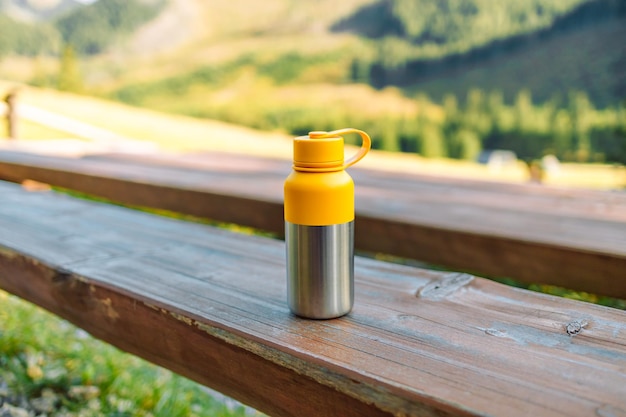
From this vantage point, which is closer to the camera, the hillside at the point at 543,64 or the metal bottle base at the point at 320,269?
the metal bottle base at the point at 320,269

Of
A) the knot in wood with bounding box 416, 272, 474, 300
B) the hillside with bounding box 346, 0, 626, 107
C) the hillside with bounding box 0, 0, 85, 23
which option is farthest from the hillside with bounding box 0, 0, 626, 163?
the knot in wood with bounding box 416, 272, 474, 300

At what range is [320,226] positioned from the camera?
2.04ft

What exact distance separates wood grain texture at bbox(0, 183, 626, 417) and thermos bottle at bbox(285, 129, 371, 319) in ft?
0.09

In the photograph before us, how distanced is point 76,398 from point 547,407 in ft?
3.94

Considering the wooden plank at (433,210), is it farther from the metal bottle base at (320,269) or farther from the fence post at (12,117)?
the fence post at (12,117)

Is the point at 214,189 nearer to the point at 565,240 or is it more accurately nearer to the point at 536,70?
the point at 565,240

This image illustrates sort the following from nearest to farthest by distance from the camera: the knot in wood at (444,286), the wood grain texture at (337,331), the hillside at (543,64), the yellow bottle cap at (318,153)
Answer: the wood grain texture at (337,331) → the yellow bottle cap at (318,153) → the knot in wood at (444,286) → the hillside at (543,64)

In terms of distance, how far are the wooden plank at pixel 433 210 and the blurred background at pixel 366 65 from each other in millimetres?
9480

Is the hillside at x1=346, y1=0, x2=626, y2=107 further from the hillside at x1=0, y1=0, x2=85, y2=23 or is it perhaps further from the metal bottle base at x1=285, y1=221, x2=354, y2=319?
the metal bottle base at x1=285, y1=221, x2=354, y2=319

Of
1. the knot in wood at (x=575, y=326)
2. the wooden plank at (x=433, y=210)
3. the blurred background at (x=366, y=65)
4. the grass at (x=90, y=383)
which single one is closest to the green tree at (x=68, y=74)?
the blurred background at (x=366, y=65)

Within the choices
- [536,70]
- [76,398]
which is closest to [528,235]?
[76,398]

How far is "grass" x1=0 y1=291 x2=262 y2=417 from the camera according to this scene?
1364 mm

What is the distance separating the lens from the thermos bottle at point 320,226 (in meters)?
0.61

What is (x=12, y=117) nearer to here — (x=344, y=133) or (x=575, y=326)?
(x=344, y=133)
